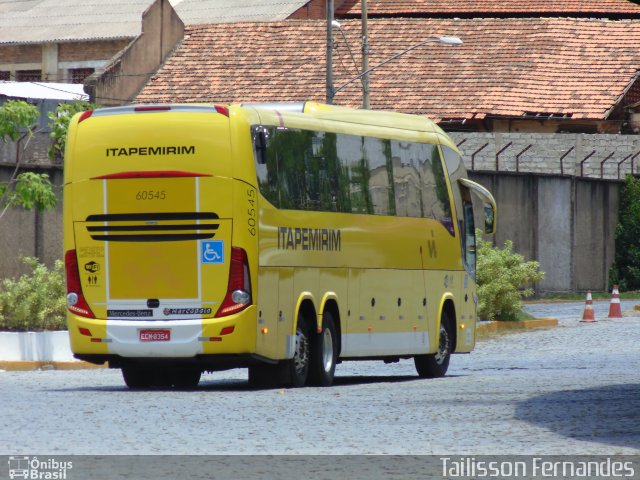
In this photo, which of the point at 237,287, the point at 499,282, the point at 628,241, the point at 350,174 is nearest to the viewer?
the point at 237,287

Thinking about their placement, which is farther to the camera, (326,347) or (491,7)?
(491,7)

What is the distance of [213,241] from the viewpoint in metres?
19.3

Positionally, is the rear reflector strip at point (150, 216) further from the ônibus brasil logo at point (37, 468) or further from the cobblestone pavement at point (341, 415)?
the ônibus brasil logo at point (37, 468)

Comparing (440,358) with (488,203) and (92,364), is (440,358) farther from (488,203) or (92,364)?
(92,364)

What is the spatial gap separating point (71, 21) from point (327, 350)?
49.4 m

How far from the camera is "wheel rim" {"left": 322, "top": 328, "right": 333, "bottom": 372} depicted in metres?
21.1

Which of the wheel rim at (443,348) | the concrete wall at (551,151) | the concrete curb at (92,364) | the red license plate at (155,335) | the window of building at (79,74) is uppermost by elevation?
the window of building at (79,74)

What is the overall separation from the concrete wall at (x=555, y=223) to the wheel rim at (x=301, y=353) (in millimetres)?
24436

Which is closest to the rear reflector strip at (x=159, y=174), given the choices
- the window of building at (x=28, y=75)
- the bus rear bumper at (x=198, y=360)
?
the bus rear bumper at (x=198, y=360)

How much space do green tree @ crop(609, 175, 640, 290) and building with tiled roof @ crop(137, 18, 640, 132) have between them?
6932 millimetres

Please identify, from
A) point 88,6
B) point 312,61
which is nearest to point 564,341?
point 312,61

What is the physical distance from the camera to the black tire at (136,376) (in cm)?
2078

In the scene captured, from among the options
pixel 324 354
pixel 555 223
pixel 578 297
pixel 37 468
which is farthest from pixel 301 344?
pixel 578 297

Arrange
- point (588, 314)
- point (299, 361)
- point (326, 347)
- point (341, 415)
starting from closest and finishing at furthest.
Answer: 1. point (341, 415)
2. point (299, 361)
3. point (326, 347)
4. point (588, 314)
